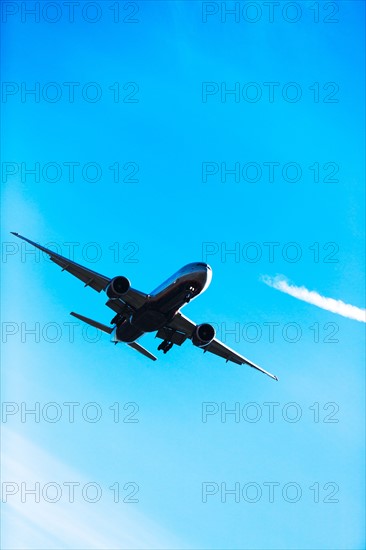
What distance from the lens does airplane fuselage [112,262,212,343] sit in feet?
176

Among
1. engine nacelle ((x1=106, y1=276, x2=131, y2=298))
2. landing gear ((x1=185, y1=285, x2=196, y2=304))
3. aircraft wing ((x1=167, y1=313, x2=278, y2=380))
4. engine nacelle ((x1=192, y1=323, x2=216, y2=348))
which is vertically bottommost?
engine nacelle ((x1=106, y1=276, x2=131, y2=298))

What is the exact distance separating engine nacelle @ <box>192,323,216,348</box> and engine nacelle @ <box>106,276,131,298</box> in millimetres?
6488

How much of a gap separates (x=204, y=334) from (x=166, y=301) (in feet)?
17.8

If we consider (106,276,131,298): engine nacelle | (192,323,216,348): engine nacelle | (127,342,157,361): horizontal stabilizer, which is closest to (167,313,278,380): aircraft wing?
(192,323,216,348): engine nacelle

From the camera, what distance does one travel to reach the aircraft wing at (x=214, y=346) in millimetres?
61344

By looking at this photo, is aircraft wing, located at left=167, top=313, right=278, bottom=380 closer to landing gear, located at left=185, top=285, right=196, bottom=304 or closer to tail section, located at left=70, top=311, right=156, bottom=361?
tail section, located at left=70, top=311, right=156, bottom=361

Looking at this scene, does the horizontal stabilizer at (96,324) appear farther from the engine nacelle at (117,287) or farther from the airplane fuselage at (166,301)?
the engine nacelle at (117,287)

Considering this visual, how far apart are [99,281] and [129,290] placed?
262 cm

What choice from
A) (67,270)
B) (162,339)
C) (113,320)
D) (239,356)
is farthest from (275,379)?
(67,270)

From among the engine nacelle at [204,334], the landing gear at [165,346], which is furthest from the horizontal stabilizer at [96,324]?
the engine nacelle at [204,334]

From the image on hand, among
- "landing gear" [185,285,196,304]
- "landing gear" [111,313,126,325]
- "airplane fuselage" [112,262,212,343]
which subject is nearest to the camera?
"airplane fuselage" [112,262,212,343]

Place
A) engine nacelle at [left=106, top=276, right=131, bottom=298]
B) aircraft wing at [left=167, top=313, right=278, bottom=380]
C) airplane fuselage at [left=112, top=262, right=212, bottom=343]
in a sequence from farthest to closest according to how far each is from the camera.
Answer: aircraft wing at [left=167, top=313, right=278, bottom=380] → engine nacelle at [left=106, top=276, right=131, bottom=298] → airplane fuselage at [left=112, top=262, right=212, bottom=343]

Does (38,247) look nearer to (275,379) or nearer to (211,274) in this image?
(211,274)

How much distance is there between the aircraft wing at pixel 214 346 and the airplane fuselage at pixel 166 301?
3.34 m
